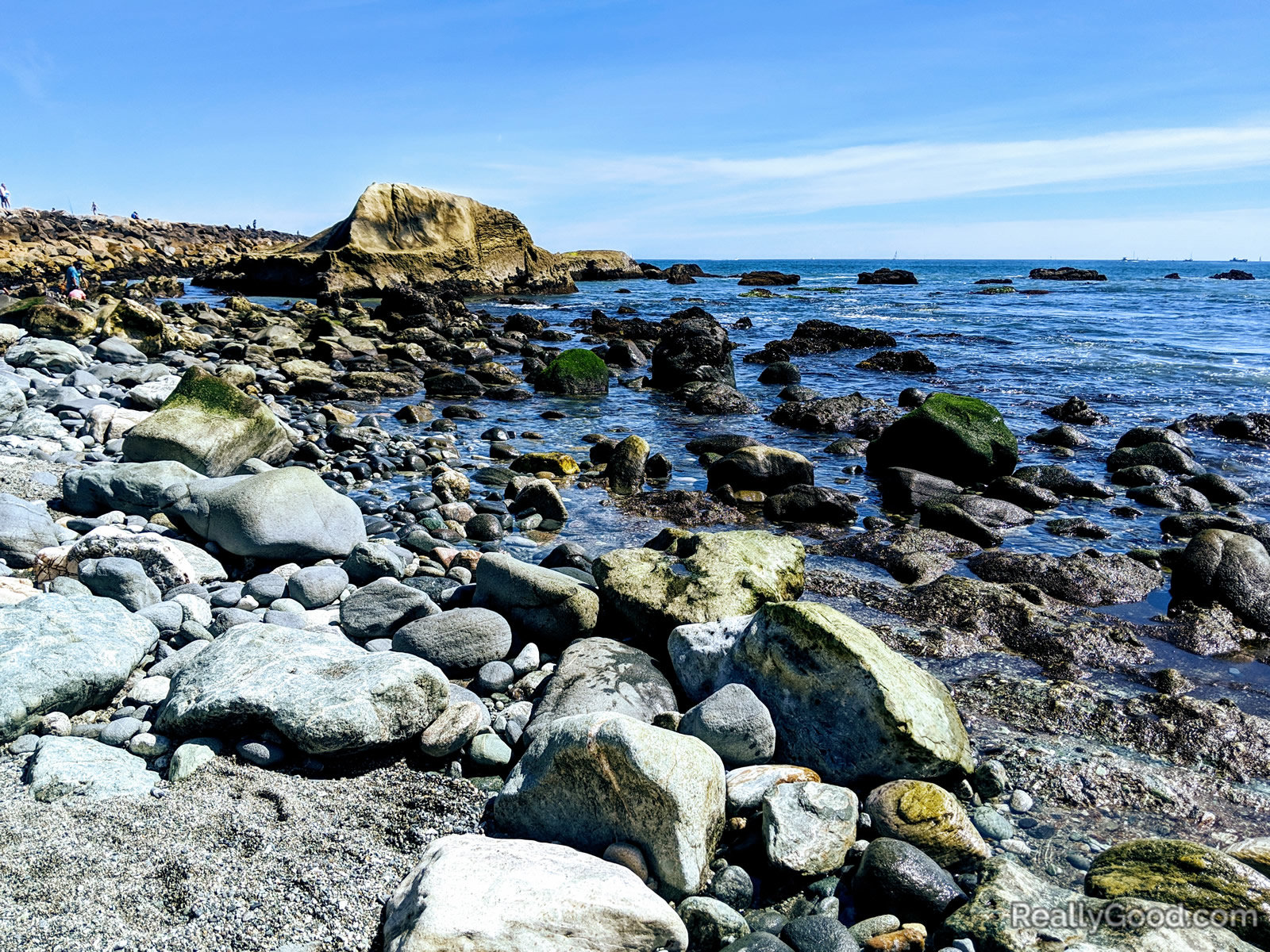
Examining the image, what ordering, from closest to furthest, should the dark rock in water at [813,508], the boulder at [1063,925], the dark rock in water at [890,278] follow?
the boulder at [1063,925]
the dark rock in water at [813,508]
the dark rock in water at [890,278]

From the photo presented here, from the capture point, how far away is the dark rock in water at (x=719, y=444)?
11.9 meters

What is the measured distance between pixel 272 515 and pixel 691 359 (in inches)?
529

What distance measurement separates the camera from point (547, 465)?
1055 centimetres

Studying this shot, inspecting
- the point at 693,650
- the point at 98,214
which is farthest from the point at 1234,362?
the point at 98,214

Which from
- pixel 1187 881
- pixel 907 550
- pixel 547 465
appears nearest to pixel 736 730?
pixel 1187 881

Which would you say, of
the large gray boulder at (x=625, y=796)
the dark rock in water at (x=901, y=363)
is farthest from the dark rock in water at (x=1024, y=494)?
the dark rock in water at (x=901, y=363)

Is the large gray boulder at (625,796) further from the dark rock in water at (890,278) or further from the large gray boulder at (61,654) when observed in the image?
the dark rock in water at (890,278)

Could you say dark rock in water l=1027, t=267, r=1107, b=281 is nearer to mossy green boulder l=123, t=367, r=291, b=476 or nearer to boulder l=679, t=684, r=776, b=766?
mossy green boulder l=123, t=367, r=291, b=476

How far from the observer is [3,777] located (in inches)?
133

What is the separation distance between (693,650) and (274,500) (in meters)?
3.60

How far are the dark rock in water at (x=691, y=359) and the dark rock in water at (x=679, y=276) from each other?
49.3 m

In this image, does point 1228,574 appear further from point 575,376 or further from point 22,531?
point 575,376

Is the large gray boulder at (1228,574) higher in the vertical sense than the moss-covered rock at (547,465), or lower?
lower

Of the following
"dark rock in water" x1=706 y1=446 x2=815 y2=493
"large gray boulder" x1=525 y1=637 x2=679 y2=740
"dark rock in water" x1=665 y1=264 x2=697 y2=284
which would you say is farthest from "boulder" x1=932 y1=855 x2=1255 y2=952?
"dark rock in water" x1=665 y1=264 x2=697 y2=284
